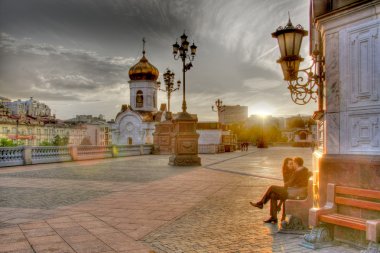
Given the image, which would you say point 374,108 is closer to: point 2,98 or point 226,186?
point 226,186

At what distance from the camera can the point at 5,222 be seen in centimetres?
698

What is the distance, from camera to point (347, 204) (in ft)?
19.2

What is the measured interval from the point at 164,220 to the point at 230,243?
1.90 metres

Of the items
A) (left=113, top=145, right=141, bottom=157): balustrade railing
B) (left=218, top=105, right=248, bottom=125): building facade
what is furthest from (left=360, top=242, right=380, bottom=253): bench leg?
(left=218, top=105, right=248, bottom=125): building facade

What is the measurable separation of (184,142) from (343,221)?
17.0 meters

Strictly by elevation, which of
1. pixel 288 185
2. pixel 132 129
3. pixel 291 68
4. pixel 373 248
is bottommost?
pixel 373 248

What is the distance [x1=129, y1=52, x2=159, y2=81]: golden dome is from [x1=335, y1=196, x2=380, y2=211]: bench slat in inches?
2115

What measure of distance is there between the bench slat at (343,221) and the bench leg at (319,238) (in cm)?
15

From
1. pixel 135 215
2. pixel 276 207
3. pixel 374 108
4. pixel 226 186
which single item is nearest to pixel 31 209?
pixel 135 215

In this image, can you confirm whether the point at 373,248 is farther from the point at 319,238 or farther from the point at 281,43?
the point at 281,43

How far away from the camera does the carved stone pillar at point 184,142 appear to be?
22.2 meters

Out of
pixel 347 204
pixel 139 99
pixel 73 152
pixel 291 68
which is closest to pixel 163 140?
pixel 73 152

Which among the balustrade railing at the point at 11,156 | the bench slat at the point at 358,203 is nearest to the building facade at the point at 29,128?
the balustrade railing at the point at 11,156

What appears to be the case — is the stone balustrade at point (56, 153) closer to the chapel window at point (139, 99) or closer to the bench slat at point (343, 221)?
the bench slat at point (343, 221)
